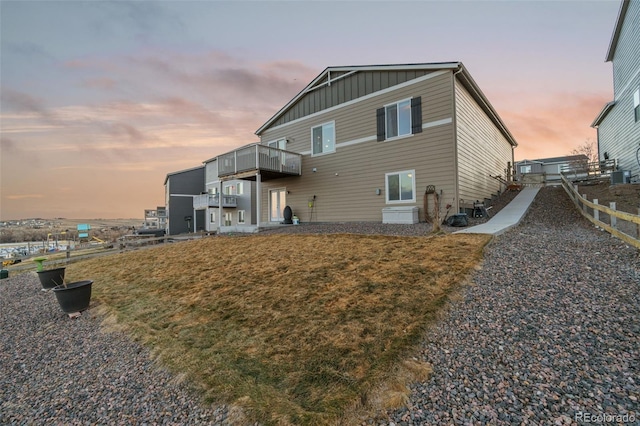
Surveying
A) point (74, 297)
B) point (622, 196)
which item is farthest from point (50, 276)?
point (622, 196)

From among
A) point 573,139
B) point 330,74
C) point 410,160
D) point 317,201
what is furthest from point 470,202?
point 573,139

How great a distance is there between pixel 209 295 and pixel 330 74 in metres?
12.4

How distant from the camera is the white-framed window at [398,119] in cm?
1134

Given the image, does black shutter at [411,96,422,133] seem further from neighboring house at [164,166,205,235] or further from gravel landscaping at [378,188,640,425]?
neighboring house at [164,166,205,235]

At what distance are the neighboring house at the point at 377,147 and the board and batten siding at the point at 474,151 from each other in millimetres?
44

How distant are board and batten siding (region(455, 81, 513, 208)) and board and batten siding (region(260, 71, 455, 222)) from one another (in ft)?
2.25

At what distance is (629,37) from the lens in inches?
498

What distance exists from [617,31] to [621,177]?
7515 millimetres

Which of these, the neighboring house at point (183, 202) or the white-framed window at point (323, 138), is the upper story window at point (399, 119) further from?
the neighboring house at point (183, 202)

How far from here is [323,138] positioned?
14.2 m

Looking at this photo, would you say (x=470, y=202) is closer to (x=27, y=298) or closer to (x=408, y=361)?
(x=408, y=361)

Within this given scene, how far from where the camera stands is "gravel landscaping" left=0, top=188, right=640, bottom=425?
1.99 metres

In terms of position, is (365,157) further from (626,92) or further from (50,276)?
(626,92)

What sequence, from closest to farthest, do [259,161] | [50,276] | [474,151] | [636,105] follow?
[50,276] < [636,105] < [474,151] < [259,161]
